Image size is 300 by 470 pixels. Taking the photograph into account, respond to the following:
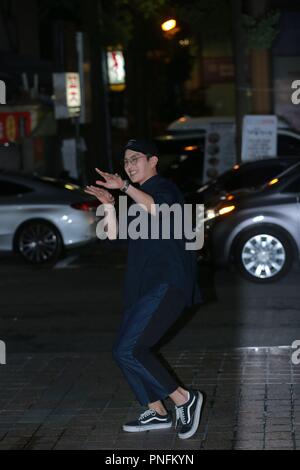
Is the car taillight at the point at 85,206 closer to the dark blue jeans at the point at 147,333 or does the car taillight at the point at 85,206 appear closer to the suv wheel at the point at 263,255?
the suv wheel at the point at 263,255

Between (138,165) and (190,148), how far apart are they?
16.1m

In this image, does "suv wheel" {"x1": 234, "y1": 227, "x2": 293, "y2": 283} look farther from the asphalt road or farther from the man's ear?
the man's ear

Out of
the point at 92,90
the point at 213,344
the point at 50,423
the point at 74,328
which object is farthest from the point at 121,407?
the point at 92,90

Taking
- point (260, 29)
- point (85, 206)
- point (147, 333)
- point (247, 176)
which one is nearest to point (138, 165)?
point (147, 333)

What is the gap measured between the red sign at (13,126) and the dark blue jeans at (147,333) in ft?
52.7

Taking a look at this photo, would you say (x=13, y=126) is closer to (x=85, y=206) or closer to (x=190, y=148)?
(x=190, y=148)

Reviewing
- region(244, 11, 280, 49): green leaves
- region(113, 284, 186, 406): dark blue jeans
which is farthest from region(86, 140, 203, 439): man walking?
region(244, 11, 280, 49): green leaves

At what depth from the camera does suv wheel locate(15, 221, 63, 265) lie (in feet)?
56.1

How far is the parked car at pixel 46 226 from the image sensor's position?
1712 cm

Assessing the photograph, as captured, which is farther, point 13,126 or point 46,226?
point 13,126

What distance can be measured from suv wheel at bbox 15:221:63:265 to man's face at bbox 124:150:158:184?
10301mm

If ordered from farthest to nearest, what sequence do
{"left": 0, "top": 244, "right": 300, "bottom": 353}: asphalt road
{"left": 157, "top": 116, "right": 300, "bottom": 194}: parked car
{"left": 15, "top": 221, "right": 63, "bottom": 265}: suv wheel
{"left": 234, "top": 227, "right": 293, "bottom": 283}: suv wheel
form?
{"left": 157, "top": 116, "right": 300, "bottom": 194}: parked car
{"left": 15, "top": 221, "right": 63, "bottom": 265}: suv wheel
{"left": 234, "top": 227, "right": 293, "bottom": 283}: suv wheel
{"left": 0, "top": 244, "right": 300, "bottom": 353}: asphalt road

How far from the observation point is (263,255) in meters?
14.1

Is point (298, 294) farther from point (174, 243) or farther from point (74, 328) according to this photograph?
point (174, 243)
